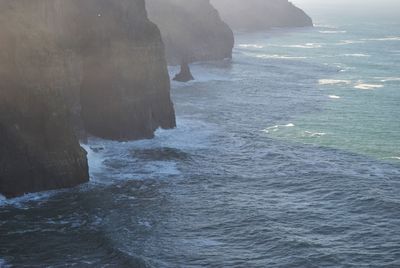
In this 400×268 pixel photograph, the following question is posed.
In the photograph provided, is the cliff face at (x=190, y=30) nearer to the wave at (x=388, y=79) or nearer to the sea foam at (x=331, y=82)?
the sea foam at (x=331, y=82)

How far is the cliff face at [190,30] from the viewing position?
6344 inches

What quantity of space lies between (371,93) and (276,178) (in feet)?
208

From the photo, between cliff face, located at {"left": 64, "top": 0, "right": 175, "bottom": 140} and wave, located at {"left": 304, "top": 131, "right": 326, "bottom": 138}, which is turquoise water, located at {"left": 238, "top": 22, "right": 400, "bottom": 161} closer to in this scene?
wave, located at {"left": 304, "top": 131, "right": 326, "bottom": 138}

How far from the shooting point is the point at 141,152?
81312 millimetres

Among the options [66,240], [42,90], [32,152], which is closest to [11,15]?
[42,90]

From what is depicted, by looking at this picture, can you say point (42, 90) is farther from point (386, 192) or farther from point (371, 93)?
point (371, 93)

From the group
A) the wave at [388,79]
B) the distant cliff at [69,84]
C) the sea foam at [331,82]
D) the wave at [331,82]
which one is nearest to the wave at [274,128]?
the distant cliff at [69,84]

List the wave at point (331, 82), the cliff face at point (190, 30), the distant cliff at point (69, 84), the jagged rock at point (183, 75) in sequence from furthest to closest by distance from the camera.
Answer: the cliff face at point (190, 30) → the wave at point (331, 82) → the jagged rock at point (183, 75) → the distant cliff at point (69, 84)

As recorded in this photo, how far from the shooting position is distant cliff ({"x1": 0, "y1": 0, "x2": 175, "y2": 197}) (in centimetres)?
6391

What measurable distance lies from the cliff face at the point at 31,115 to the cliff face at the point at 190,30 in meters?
92.4

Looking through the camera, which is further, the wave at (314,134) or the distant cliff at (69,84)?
the wave at (314,134)

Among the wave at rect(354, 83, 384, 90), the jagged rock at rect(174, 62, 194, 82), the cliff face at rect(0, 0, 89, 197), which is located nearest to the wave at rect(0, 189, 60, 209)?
the cliff face at rect(0, 0, 89, 197)

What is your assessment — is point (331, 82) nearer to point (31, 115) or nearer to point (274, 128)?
point (274, 128)

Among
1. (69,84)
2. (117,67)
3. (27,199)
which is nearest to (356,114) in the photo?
(117,67)
